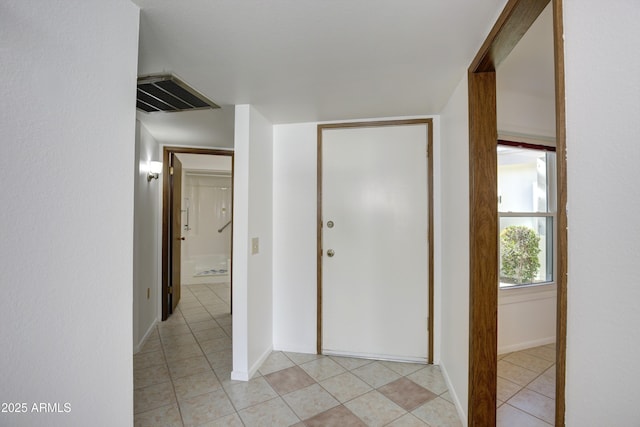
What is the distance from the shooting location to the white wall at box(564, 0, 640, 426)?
0.60m

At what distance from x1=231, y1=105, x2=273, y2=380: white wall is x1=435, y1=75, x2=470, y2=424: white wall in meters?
1.53

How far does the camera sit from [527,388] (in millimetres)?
2164

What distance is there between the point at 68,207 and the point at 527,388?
3.07 meters

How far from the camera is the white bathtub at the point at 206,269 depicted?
17.5 feet

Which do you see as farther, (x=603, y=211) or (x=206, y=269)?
(x=206, y=269)

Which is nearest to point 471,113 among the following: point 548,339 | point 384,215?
point 384,215

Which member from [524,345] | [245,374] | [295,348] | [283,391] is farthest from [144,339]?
[524,345]

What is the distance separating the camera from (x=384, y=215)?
2521 mm

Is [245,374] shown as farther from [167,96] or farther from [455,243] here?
[167,96]

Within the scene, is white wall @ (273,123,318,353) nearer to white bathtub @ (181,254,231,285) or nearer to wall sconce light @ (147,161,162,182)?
wall sconce light @ (147,161,162,182)

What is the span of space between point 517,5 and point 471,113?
23.8 inches

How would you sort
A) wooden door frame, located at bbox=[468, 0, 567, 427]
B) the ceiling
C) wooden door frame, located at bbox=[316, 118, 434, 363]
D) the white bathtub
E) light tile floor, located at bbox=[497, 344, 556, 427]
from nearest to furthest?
1. the ceiling
2. wooden door frame, located at bbox=[468, 0, 567, 427]
3. light tile floor, located at bbox=[497, 344, 556, 427]
4. wooden door frame, located at bbox=[316, 118, 434, 363]
5. the white bathtub

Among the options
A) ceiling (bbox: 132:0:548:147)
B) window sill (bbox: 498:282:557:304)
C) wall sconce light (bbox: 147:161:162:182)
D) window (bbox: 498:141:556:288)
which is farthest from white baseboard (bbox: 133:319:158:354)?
window (bbox: 498:141:556:288)

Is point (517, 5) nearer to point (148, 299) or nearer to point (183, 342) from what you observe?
point (183, 342)
